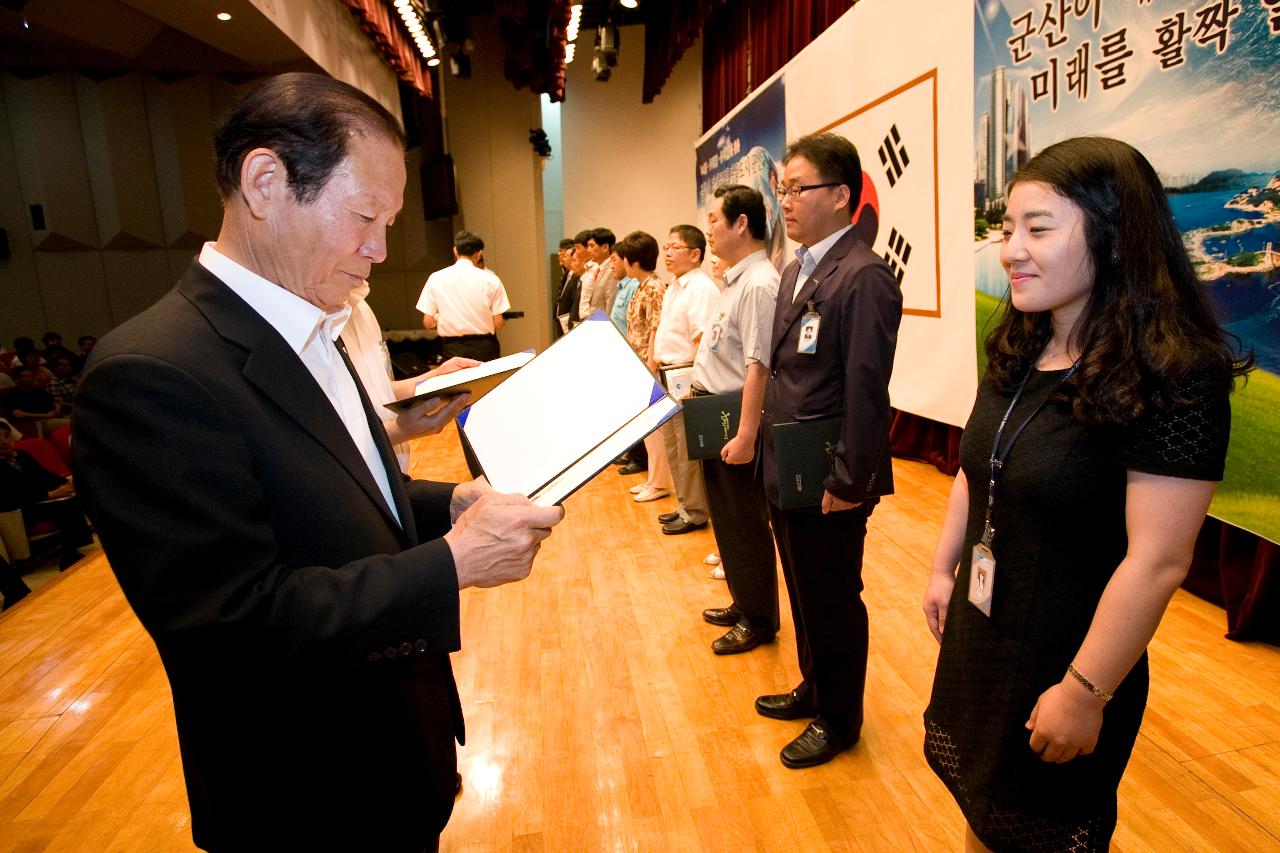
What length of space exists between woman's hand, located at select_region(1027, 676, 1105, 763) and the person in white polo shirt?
4552 mm

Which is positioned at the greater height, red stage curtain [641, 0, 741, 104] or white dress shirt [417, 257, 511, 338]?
red stage curtain [641, 0, 741, 104]

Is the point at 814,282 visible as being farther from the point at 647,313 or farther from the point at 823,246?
the point at 647,313

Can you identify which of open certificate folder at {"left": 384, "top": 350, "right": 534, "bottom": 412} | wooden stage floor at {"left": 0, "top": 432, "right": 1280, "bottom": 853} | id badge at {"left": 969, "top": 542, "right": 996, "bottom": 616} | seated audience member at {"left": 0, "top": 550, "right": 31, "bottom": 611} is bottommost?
wooden stage floor at {"left": 0, "top": 432, "right": 1280, "bottom": 853}

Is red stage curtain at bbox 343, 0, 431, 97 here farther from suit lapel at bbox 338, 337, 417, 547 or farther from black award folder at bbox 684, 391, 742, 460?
suit lapel at bbox 338, 337, 417, 547

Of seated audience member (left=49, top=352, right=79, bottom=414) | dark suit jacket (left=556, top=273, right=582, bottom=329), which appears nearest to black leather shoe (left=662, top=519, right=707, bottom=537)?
dark suit jacket (left=556, top=273, right=582, bottom=329)

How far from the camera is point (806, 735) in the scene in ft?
6.36

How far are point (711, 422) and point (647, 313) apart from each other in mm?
1983

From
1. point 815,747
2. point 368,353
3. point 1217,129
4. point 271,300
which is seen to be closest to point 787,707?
point 815,747

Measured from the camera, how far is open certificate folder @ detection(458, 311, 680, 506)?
88cm

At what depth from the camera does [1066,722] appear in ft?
3.01

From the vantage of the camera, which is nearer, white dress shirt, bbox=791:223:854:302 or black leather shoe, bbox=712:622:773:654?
white dress shirt, bbox=791:223:854:302

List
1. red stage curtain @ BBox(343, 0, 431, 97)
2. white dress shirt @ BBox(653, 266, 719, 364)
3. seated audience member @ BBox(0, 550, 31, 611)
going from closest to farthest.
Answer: seated audience member @ BBox(0, 550, 31, 611)
white dress shirt @ BBox(653, 266, 719, 364)
red stage curtain @ BBox(343, 0, 431, 97)

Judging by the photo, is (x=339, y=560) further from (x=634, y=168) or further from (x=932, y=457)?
(x=634, y=168)

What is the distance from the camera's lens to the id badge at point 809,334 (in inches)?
68.0
